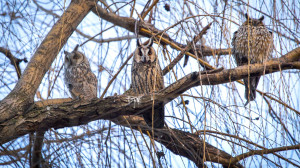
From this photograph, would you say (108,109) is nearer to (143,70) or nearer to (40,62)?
(40,62)

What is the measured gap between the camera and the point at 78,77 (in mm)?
3885

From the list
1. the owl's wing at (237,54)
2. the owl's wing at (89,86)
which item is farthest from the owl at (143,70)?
the owl's wing at (237,54)

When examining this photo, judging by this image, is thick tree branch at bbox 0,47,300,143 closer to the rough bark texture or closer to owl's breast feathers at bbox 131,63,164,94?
the rough bark texture

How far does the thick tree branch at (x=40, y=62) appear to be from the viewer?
2.16m

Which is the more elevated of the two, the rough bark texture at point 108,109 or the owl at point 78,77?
the owl at point 78,77

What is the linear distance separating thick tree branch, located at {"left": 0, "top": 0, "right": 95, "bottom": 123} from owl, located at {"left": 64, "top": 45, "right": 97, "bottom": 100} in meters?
1.28

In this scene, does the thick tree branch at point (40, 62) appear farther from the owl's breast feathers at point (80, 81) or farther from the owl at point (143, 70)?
the owl's breast feathers at point (80, 81)

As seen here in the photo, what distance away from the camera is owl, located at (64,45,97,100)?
12.6ft

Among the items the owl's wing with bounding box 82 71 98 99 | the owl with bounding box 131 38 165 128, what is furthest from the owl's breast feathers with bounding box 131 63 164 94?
the owl's wing with bounding box 82 71 98 99

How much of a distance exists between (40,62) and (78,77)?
A: 1.49 metres

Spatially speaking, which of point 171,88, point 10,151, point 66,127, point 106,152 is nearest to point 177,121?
point 171,88

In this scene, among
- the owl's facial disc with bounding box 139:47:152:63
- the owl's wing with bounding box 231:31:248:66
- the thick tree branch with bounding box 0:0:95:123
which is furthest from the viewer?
the owl's wing with bounding box 231:31:248:66

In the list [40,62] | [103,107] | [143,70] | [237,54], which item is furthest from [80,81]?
[237,54]

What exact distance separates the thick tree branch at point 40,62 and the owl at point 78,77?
50.3 inches
